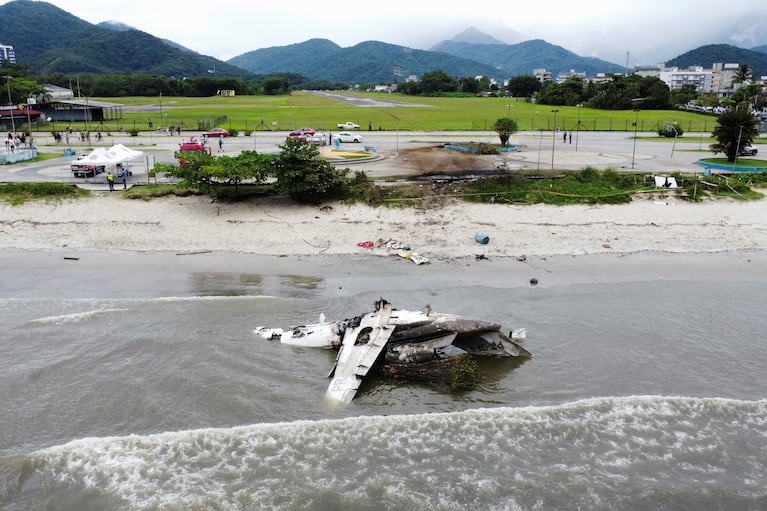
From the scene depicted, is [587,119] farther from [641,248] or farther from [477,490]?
[477,490]

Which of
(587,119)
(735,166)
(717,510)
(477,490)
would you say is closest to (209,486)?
(477,490)

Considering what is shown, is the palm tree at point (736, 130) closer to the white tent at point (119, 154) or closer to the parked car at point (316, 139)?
the parked car at point (316, 139)

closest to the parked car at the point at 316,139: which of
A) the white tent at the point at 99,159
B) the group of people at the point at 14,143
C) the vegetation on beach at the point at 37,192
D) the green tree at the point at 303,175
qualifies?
the white tent at the point at 99,159

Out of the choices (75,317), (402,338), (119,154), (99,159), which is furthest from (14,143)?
(402,338)

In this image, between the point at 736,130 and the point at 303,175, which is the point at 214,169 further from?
the point at 736,130

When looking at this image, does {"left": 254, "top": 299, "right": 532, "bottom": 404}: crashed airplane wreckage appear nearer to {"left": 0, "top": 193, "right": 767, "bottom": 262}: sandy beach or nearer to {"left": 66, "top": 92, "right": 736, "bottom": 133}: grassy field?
{"left": 0, "top": 193, "right": 767, "bottom": 262}: sandy beach
